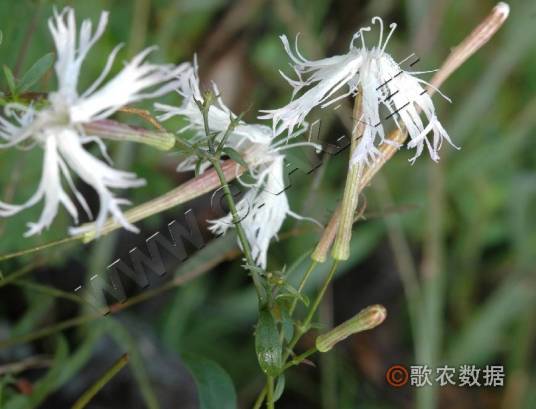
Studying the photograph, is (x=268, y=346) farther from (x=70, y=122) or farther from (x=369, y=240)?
(x=369, y=240)

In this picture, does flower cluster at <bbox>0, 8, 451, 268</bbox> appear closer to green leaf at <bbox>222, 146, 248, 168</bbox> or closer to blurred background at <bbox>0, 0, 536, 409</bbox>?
green leaf at <bbox>222, 146, 248, 168</bbox>

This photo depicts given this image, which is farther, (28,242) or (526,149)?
(526,149)

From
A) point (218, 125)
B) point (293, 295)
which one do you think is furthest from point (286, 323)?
point (218, 125)

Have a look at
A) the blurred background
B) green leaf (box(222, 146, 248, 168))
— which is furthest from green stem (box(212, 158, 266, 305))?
the blurred background

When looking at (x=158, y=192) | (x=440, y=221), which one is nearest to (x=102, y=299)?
(x=158, y=192)

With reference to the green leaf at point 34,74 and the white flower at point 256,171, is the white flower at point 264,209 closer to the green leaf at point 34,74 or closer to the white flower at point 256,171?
the white flower at point 256,171

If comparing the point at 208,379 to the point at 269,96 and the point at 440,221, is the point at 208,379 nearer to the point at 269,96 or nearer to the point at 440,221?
the point at 440,221
